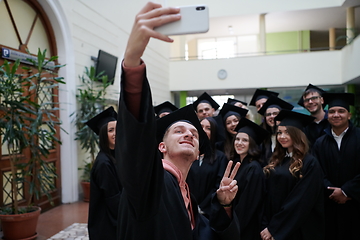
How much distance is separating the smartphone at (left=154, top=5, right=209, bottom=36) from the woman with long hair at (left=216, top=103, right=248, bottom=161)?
348cm

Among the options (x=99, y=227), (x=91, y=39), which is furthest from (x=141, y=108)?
(x=91, y=39)

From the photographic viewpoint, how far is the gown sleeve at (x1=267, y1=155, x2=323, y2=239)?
3.19 m

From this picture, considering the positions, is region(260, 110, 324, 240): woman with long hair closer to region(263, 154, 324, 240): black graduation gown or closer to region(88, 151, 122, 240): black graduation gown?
region(263, 154, 324, 240): black graduation gown

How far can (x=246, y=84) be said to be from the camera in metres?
14.1

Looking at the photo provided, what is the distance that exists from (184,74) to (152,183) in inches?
548

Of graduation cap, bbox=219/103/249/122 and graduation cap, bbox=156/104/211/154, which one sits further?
graduation cap, bbox=219/103/249/122

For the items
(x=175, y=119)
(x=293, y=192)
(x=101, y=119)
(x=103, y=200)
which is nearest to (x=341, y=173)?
(x=293, y=192)

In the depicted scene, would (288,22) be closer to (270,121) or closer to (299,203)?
(270,121)

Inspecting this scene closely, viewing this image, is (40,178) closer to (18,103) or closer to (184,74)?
(18,103)

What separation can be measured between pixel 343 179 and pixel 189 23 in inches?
142

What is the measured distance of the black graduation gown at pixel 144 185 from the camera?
1.04 m

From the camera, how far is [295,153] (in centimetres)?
341

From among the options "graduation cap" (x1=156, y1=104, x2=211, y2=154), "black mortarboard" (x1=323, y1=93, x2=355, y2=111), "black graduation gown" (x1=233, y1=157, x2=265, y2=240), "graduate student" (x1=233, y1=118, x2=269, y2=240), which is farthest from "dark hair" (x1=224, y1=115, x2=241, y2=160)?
"graduation cap" (x1=156, y1=104, x2=211, y2=154)

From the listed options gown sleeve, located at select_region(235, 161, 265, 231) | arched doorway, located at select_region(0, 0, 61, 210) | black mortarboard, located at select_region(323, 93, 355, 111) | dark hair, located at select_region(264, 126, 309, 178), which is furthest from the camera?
arched doorway, located at select_region(0, 0, 61, 210)
